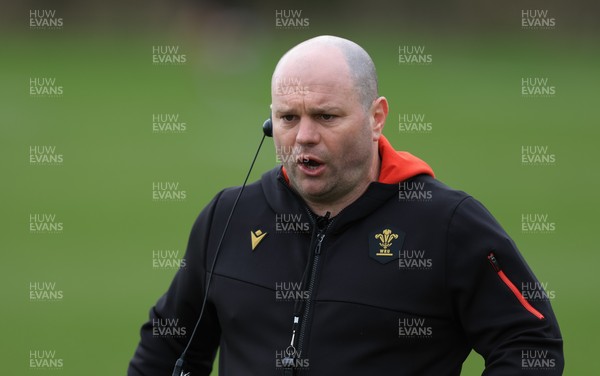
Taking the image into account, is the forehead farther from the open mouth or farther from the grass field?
the grass field

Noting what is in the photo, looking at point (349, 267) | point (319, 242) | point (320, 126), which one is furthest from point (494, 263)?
point (320, 126)

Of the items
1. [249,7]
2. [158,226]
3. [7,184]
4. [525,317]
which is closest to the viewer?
[525,317]

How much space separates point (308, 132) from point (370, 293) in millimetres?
617

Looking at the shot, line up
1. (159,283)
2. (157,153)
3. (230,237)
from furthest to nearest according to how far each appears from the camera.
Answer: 1. (157,153)
2. (159,283)
3. (230,237)

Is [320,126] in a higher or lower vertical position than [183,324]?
higher

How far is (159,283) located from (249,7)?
589 inches

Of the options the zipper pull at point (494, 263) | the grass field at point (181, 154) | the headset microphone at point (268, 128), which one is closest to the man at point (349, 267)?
the zipper pull at point (494, 263)

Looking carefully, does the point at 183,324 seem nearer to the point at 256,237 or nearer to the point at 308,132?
the point at 256,237

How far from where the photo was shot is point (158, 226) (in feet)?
41.8

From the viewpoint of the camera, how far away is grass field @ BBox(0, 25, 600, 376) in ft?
32.6

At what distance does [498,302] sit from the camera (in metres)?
3.41

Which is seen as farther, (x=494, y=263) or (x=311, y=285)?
(x=311, y=285)

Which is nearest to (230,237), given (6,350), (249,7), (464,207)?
(464,207)

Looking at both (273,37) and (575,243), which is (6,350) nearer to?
(575,243)
